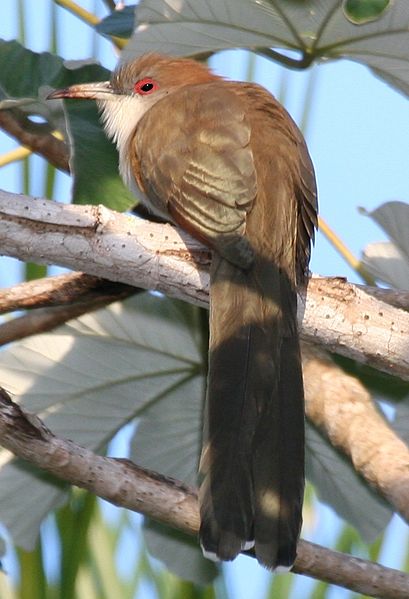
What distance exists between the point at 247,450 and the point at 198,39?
1.20 m

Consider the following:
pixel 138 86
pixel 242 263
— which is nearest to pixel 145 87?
pixel 138 86

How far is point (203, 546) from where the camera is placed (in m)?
2.57

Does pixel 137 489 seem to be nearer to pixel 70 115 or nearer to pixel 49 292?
pixel 49 292

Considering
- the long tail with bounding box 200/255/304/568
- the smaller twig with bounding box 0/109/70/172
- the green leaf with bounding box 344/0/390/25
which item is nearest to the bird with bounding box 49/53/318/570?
the long tail with bounding box 200/255/304/568

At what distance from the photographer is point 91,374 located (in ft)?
11.1

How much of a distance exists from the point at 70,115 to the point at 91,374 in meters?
0.82

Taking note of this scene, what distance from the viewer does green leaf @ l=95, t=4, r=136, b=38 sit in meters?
3.39

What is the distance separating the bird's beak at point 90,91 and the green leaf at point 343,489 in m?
1.31

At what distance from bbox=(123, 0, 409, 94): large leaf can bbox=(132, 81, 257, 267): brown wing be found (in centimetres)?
27

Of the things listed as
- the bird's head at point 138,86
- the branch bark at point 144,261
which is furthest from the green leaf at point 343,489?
the bird's head at point 138,86

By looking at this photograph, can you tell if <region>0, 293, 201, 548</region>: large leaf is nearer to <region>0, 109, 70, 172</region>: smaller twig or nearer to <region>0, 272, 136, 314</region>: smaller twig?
<region>0, 272, 136, 314</region>: smaller twig

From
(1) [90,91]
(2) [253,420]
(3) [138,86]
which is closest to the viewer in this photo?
(2) [253,420]

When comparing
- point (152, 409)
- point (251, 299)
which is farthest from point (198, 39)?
Result: point (152, 409)

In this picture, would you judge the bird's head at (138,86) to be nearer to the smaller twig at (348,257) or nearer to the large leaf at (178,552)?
the smaller twig at (348,257)
